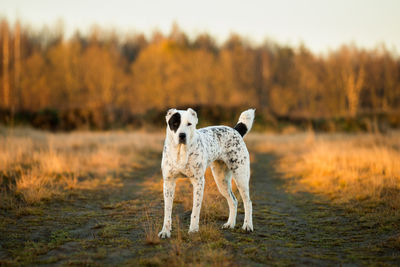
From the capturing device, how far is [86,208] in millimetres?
7957

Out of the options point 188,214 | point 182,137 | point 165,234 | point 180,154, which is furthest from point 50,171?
point 182,137

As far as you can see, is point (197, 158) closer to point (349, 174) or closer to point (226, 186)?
point (226, 186)

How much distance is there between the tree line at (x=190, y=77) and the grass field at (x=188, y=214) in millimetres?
22309

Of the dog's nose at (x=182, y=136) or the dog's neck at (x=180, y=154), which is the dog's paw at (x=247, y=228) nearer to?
the dog's neck at (x=180, y=154)

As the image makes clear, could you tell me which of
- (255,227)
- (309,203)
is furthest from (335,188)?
(255,227)

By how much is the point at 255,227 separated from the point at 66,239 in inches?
131

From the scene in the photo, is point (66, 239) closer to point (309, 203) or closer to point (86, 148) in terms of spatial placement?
point (309, 203)

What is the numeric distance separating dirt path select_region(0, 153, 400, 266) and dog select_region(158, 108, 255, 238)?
0.47 meters

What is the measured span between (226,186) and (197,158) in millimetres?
1167

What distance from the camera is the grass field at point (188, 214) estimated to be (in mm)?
4820

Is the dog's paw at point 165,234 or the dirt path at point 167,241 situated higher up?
the dog's paw at point 165,234

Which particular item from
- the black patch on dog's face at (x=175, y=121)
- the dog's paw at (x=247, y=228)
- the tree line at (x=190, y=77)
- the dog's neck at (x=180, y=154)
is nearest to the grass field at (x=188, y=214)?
the dog's paw at (x=247, y=228)

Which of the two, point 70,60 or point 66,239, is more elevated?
point 70,60

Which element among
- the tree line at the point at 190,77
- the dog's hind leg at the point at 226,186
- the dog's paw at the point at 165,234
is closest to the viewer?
the dog's paw at the point at 165,234
